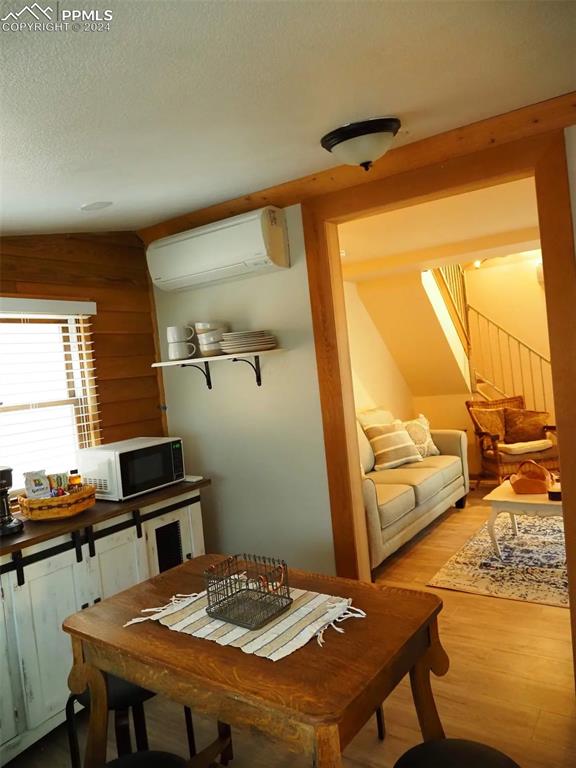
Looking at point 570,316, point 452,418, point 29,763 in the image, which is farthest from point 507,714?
point 452,418

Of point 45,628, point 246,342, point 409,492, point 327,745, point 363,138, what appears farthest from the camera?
point 409,492

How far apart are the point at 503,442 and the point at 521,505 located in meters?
2.32

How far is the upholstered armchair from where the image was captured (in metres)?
5.47

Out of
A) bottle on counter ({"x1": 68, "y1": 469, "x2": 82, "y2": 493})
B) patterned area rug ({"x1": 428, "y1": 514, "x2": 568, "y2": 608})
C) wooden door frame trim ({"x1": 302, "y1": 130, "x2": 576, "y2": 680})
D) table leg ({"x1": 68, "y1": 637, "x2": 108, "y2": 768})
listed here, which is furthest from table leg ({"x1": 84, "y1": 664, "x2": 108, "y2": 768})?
patterned area rug ({"x1": 428, "y1": 514, "x2": 568, "y2": 608})

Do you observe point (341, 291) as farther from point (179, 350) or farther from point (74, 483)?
point (74, 483)

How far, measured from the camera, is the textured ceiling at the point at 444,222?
332 cm

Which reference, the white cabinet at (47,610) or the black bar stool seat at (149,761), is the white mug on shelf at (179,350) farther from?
the black bar stool seat at (149,761)

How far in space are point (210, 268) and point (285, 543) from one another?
1.58 metres

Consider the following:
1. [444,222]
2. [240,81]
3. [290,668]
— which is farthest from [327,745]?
[444,222]

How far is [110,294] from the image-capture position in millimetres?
3246

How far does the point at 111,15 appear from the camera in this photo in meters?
1.16

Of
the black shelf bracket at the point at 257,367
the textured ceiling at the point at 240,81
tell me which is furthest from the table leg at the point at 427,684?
the black shelf bracket at the point at 257,367

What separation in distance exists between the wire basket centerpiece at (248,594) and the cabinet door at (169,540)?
3.53ft

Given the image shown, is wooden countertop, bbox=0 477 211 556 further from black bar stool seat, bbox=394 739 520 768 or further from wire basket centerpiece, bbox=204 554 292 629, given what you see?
black bar stool seat, bbox=394 739 520 768
